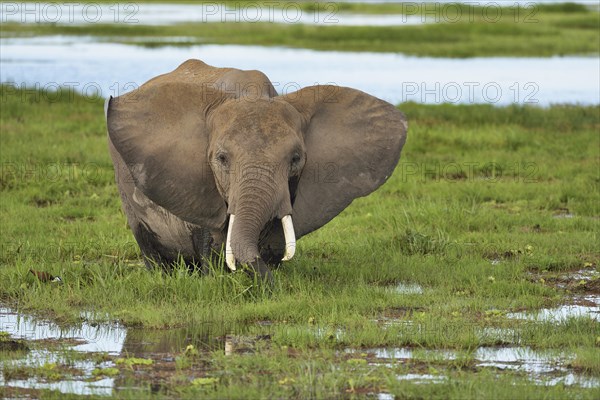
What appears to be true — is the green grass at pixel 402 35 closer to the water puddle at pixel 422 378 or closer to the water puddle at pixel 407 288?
the water puddle at pixel 407 288

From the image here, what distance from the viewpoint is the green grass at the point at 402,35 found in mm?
34031

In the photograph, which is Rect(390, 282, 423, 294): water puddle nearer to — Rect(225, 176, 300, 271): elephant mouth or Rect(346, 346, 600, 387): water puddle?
Rect(225, 176, 300, 271): elephant mouth

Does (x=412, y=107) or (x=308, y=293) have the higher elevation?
(x=412, y=107)

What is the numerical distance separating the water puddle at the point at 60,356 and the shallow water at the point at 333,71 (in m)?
12.3

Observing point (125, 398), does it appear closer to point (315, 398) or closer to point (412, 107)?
point (315, 398)

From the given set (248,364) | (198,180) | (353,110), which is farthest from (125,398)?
(353,110)

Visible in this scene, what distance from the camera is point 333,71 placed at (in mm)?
27609

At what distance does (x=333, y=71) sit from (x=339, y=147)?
19346 mm

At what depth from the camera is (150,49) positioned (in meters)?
33.1

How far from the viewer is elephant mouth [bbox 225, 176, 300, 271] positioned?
24.8 feet

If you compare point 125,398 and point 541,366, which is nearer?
point 125,398

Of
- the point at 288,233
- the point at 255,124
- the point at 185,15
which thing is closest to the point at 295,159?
the point at 255,124

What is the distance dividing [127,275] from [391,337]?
239 cm

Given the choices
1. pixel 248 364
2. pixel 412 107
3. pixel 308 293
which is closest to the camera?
pixel 248 364
